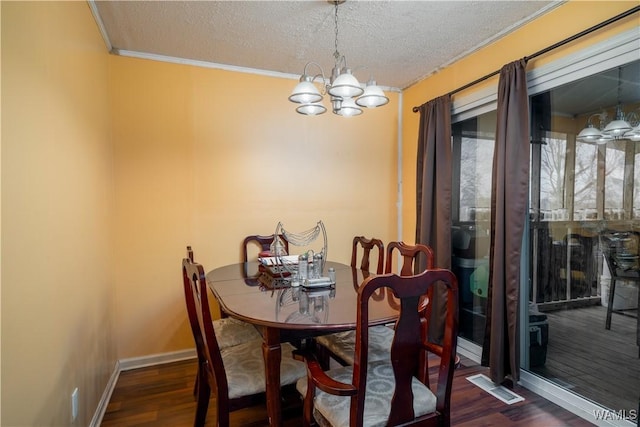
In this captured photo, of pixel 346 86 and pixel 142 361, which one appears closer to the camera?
pixel 346 86

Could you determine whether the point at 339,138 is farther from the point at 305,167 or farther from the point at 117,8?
the point at 117,8

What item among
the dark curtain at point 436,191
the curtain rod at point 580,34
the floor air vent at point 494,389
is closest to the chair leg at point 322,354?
the floor air vent at point 494,389

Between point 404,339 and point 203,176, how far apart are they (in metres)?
2.28

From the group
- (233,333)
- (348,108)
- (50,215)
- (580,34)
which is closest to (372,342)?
(233,333)

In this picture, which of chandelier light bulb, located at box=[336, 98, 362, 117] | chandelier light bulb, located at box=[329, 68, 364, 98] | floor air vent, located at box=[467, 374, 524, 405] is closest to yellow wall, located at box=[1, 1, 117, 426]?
chandelier light bulb, located at box=[329, 68, 364, 98]

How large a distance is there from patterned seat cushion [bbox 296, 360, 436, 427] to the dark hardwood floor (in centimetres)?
79

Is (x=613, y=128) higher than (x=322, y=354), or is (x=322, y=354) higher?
(x=613, y=128)

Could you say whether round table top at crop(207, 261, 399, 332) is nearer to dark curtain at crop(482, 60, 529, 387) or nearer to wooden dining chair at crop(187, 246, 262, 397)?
wooden dining chair at crop(187, 246, 262, 397)

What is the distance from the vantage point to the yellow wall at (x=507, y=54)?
1.91 metres

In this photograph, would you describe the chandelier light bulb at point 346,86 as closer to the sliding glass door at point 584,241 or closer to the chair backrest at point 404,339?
the chair backrest at point 404,339

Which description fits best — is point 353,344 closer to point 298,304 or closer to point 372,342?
point 372,342

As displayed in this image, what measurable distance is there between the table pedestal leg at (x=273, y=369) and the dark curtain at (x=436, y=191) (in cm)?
184

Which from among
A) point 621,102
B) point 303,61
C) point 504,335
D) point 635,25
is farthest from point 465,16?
point 504,335

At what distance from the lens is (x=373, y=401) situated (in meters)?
1.36
